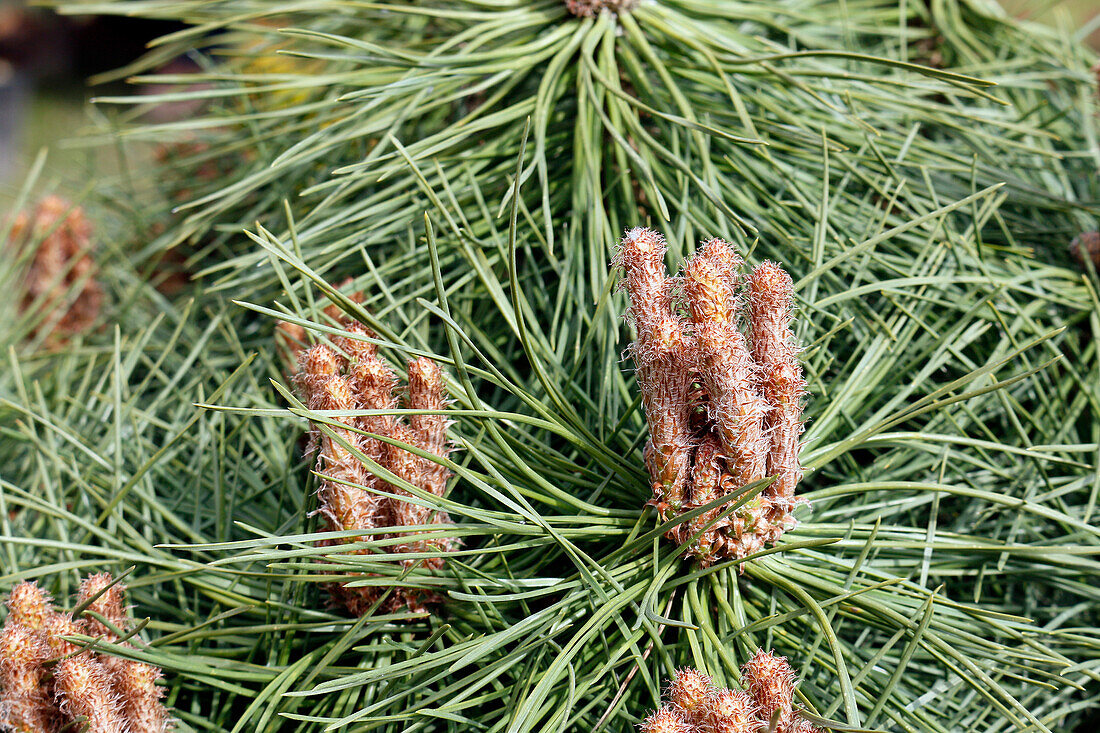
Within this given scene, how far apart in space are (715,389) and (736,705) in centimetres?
9

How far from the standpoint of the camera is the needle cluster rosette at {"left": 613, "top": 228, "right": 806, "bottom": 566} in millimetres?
246

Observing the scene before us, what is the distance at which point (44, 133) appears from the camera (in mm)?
2092

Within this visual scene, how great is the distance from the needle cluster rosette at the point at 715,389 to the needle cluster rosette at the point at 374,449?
0.08 metres

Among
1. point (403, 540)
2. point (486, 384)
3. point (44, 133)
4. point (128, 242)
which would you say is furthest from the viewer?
point (44, 133)

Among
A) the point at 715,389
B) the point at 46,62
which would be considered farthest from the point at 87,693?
the point at 46,62

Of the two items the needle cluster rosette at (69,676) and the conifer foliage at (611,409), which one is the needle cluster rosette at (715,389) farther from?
the needle cluster rosette at (69,676)

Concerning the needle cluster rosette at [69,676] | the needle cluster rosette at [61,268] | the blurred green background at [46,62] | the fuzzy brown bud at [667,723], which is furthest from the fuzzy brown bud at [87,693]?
the blurred green background at [46,62]

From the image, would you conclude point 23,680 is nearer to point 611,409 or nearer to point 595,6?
point 611,409

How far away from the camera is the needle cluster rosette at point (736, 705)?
0.22 meters

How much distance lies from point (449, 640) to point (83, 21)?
2.38 m

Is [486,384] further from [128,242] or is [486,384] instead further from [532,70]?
[128,242]

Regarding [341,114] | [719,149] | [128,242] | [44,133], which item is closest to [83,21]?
[44,133]

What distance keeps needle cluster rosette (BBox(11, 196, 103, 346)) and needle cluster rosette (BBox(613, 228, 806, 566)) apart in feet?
1.43

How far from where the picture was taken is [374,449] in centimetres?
28
